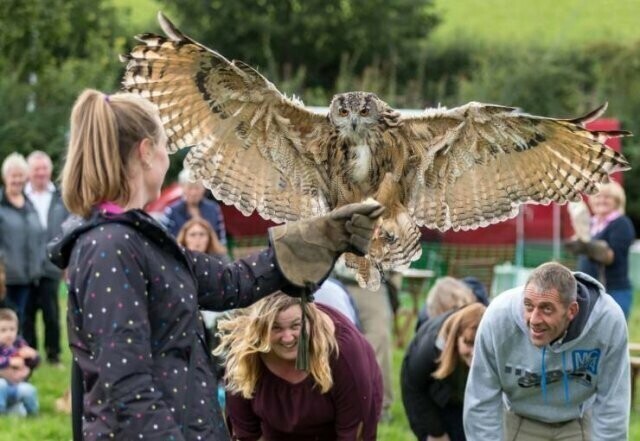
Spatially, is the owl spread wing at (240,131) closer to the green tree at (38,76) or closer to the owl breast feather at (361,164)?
the owl breast feather at (361,164)

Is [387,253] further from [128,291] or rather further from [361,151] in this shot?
[128,291]

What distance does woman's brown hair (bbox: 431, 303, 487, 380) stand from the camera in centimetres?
559

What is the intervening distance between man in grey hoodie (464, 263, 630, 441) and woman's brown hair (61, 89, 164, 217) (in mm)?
2108

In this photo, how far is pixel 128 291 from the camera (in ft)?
9.04

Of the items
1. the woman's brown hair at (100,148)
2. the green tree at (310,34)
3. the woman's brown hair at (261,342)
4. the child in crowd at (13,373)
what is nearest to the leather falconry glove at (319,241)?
the woman's brown hair at (100,148)

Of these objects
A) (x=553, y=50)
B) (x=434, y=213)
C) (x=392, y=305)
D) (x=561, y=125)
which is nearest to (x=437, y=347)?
(x=434, y=213)

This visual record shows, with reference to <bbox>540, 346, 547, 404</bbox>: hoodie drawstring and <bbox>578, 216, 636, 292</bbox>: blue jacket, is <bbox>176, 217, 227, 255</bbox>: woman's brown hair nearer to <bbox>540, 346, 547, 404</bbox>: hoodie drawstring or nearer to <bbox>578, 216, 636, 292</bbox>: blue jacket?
<bbox>578, 216, 636, 292</bbox>: blue jacket

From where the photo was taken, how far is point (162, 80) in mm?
4996

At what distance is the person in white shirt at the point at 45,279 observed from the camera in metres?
9.52

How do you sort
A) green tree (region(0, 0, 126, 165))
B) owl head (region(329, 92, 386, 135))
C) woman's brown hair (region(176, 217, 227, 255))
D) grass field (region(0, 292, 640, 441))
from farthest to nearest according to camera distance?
1. green tree (region(0, 0, 126, 165))
2. woman's brown hair (region(176, 217, 227, 255))
3. grass field (region(0, 292, 640, 441))
4. owl head (region(329, 92, 386, 135))

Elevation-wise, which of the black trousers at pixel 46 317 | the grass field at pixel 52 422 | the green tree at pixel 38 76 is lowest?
the grass field at pixel 52 422

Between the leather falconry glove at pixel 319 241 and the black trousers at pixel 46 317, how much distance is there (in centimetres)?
673

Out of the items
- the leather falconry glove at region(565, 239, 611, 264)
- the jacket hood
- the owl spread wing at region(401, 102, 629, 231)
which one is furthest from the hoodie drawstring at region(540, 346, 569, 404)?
the leather falconry glove at region(565, 239, 611, 264)

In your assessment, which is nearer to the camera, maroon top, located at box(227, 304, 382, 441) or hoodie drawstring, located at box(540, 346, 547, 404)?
maroon top, located at box(227, 304, 382, 441)
